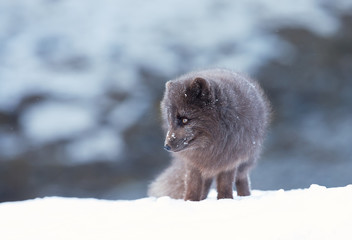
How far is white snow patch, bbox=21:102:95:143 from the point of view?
32.1 ft

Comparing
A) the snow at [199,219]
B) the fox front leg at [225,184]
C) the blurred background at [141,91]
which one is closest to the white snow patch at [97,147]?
the blurred background at [141,91]

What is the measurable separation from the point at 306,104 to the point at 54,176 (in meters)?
5.35

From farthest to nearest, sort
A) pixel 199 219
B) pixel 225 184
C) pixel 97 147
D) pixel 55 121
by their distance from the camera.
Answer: pixel 55 121, pixel 97 147, pixel 225 184, pixel 199 219

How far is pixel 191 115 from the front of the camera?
3459 millimetres

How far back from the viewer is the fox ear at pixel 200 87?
341cm

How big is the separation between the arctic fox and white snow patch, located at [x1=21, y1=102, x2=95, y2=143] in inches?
248

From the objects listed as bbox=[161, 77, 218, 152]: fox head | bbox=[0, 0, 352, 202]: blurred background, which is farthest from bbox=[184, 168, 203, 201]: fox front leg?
bbox=[0, 0, 352, 202]: blurred background

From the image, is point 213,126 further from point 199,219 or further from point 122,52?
point 122,52

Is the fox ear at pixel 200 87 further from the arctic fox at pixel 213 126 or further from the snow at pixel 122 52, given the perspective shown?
the snow at pixel 122 52

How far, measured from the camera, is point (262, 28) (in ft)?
36.1

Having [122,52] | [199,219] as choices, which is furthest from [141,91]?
[199,219]

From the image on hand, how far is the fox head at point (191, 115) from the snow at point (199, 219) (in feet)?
1.46

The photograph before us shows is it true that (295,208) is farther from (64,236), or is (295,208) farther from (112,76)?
(112,76)

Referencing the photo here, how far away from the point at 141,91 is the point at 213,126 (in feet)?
22.0
